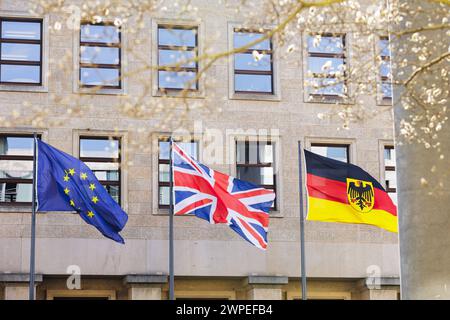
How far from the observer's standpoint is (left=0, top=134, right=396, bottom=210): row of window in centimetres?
2831

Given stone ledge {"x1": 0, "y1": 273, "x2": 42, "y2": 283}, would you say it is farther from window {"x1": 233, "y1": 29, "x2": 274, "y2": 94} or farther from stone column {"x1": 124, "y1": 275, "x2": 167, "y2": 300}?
window {"x1": 233, "y1": 29, "x2": 274, "y2": 94}

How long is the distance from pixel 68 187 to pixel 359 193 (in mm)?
6716

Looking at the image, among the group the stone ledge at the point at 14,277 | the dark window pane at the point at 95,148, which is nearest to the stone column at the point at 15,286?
the stone ledge at the point at 14,277

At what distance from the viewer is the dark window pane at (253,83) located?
3019cm

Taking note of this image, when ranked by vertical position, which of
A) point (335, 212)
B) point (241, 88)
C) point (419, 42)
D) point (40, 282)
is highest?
point (241, 88)

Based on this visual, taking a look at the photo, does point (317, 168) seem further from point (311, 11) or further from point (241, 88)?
point (311, 11)

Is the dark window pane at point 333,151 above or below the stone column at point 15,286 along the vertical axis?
above

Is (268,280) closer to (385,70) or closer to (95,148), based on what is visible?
(95,148)

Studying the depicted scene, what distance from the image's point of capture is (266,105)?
30.0 meters

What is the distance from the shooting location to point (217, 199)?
80.0 feet

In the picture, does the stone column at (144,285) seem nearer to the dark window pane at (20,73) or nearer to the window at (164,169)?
the window at (164,169)

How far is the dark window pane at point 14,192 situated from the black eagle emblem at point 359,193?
361 inches
